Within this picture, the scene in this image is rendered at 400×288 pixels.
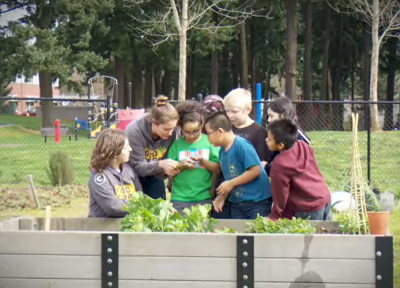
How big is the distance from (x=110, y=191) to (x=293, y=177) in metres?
1.20

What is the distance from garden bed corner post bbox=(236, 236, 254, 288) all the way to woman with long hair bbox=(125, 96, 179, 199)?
1534mm

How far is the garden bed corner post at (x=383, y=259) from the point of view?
3570mm

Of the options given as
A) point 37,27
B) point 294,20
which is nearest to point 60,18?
point 37,27

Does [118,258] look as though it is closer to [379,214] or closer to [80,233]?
[80,233]

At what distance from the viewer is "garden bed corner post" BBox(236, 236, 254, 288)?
3.61m

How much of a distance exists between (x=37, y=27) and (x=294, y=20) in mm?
13136

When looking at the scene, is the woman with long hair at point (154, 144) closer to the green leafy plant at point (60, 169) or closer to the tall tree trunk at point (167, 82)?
the green leafy plant at point (60, 169)

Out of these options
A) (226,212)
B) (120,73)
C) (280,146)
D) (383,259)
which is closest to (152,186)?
(226,212)

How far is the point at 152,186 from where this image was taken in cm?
555

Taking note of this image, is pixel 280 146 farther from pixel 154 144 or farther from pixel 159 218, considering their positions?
pixel 154 144

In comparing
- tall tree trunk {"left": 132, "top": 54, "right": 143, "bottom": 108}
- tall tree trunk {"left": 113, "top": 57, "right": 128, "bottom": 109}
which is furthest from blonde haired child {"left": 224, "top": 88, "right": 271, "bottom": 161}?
tall tree trunk {"left": 132, "top": 54, "right": 143, "bottom": 108}

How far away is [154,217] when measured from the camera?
12.9ft

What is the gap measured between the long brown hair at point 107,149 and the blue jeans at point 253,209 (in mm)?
1012

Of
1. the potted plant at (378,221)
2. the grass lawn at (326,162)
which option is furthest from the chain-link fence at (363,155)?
the potted plant at (378,221)
